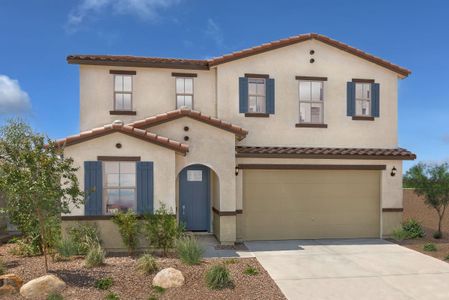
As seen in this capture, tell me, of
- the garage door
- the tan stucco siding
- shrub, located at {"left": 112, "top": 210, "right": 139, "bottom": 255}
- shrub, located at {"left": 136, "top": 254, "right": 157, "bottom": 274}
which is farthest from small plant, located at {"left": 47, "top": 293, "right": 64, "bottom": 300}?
the tan stucco siding

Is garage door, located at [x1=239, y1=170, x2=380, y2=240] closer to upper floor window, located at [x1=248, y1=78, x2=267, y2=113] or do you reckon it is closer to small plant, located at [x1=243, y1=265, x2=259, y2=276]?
upper floor window, located at [x1=248, y1=78, x2=267, y2=113]

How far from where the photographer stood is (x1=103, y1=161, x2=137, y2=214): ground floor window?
1098cm

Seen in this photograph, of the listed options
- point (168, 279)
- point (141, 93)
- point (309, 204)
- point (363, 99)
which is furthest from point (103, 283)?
point (363, 99)

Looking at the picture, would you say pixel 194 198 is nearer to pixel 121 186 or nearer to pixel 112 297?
pixel 121 186

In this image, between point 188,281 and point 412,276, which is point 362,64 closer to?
point 412,276

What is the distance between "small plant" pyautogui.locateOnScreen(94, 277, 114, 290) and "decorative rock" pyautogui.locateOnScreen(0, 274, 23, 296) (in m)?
1.66

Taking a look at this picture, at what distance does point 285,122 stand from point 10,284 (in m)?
10.3

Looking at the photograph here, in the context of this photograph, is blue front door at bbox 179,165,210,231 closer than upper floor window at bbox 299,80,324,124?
Yes

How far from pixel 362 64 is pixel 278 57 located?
12.0 ft

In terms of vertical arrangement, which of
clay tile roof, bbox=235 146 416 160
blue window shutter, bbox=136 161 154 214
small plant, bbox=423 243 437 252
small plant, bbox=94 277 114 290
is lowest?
small plant, bbox=423 243 437 252

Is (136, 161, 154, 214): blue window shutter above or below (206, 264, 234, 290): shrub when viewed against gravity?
above

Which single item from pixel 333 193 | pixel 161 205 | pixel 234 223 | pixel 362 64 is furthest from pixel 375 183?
pixel 161 205

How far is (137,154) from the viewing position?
10.9m

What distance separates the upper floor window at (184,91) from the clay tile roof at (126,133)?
10.5ft
